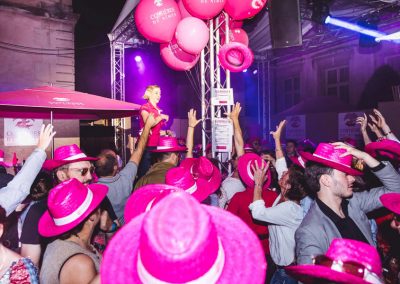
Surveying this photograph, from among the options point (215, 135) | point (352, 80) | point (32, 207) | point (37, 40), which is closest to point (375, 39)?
point (352, 80)

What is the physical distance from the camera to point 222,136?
601 cm

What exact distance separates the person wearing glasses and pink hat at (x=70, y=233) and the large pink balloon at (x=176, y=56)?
4.07m

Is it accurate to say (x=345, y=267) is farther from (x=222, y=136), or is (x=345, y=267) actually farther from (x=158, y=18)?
(x=158, y=18)

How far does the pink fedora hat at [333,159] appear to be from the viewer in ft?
8.70

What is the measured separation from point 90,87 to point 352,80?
11858 mm

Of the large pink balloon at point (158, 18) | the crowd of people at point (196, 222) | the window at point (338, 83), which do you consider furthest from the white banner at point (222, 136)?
the window at point (338, 83)

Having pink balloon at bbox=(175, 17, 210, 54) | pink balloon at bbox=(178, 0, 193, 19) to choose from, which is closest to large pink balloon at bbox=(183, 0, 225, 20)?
pink balloon at bbox=(175, 17, 210, 54)

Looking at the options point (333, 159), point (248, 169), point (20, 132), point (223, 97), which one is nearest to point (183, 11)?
point (223, 97)

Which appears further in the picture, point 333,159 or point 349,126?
point 349,126

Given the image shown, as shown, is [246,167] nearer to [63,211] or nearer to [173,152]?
[173,152]

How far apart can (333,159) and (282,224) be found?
77 centimetres

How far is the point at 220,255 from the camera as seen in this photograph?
111cm

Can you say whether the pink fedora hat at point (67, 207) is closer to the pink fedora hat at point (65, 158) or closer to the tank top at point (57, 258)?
the tank top at point (57, 258)

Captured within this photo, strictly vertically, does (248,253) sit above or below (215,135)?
below
